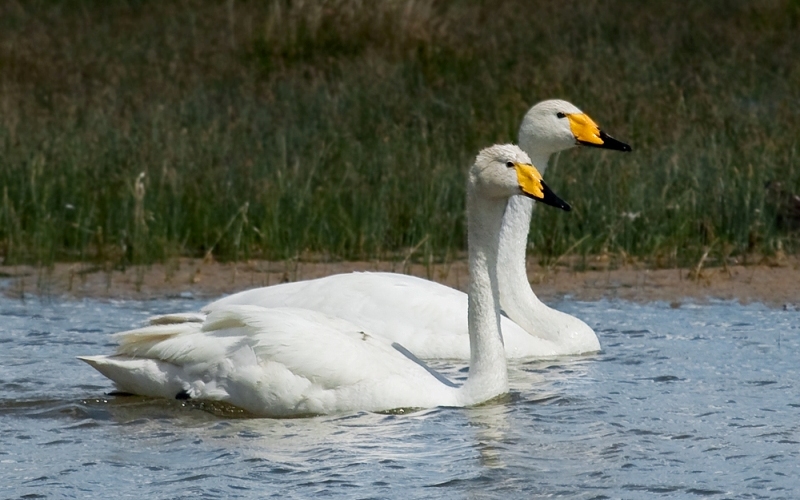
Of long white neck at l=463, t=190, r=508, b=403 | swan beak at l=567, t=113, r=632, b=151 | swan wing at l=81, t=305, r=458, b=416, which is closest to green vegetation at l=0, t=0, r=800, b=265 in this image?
swan beak at l=567, t=113, r=632, b=151

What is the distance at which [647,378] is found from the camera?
720 cm

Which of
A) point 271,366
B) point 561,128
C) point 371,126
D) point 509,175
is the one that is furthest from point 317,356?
point 371,126

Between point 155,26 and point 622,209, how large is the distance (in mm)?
9080

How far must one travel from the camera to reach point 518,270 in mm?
8383

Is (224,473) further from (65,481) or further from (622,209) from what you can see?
(622,209)

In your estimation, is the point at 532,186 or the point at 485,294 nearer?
the point at 532,186

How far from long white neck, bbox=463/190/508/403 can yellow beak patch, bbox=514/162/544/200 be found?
0.59ft

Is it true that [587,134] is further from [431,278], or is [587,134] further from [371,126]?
[371,126]

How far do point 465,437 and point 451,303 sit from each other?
76.1 inches

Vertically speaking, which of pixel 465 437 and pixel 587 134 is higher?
pixel 587 134

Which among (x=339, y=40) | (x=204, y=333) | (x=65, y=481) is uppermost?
(x=339, y=40)

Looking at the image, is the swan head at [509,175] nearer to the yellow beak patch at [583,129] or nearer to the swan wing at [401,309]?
the swan wing at [401,309]

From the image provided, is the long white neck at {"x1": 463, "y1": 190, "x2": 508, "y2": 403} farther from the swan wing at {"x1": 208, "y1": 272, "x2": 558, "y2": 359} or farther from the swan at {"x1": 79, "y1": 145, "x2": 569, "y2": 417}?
the swan wing at {"x1": 208, "y1": 272, "x2": 558, "y2": 359}

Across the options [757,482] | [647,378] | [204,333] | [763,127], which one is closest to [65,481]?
[204,333]
